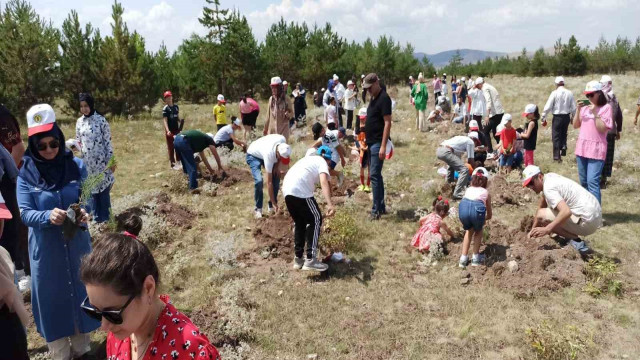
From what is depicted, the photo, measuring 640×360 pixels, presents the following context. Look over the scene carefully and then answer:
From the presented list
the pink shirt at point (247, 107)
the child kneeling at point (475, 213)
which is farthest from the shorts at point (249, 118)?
the child kneeling at point (475, 213)

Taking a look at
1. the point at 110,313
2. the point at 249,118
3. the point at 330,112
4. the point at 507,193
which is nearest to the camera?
the point at 110,313

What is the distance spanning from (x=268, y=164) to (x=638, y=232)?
528 cm

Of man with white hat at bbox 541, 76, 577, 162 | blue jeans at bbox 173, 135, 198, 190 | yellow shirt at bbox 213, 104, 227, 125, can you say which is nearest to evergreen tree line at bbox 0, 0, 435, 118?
yellow shirt at bbox 213, 104, 227, 125

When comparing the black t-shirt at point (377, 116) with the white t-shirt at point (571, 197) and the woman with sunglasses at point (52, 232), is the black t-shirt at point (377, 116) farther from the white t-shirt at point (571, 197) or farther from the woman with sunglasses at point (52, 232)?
the woman with sunglasses at point (52, 232)

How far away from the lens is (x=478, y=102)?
1006 cm

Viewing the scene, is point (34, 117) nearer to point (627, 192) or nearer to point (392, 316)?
point (392, 316)

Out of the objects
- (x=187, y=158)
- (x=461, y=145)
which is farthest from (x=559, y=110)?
(x=187, y=158)

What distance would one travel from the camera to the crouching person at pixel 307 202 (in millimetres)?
4797

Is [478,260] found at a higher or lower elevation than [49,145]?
lower

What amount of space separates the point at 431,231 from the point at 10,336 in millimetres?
4638

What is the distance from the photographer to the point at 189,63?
99.0 feet

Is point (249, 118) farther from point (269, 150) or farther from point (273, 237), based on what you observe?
point (273, 237)

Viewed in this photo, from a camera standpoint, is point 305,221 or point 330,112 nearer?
point 305,221

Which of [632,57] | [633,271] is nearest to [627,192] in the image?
[633,271]
